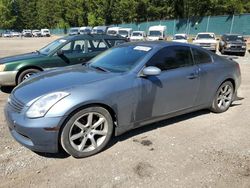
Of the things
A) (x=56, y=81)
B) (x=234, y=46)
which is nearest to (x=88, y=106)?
(x=56, y=81)

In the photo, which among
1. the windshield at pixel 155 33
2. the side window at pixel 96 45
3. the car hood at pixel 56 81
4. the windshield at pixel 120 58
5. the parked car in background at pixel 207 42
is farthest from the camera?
the windshield at pixel 155 33

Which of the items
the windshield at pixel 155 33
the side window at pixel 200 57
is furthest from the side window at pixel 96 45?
the windshield at pixel 155 33

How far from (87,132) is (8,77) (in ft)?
13.9

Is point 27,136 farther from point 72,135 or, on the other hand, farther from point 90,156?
point 90,156

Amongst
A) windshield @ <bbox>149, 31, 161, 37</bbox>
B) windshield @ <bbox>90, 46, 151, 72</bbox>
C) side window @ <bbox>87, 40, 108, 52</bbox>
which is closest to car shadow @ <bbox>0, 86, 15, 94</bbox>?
side window @ <bbox>87, 40, 108, 52</bbox>

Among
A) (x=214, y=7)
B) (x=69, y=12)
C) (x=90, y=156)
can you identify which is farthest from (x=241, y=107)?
(x=69, y=12)

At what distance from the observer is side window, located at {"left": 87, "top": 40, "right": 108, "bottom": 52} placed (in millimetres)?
8141

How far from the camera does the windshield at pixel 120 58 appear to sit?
14.6ft

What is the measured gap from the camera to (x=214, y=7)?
135 ft

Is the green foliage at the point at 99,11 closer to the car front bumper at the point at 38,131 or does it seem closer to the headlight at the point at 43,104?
the headlight at the point at 43,104

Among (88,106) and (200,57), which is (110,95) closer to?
(88,106)

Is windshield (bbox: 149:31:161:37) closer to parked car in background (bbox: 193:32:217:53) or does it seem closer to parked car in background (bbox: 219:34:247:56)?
parked car in background (bbox: 193:32:217:53)

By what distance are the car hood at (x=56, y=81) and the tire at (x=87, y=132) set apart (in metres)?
0.43

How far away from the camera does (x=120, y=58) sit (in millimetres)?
4719
